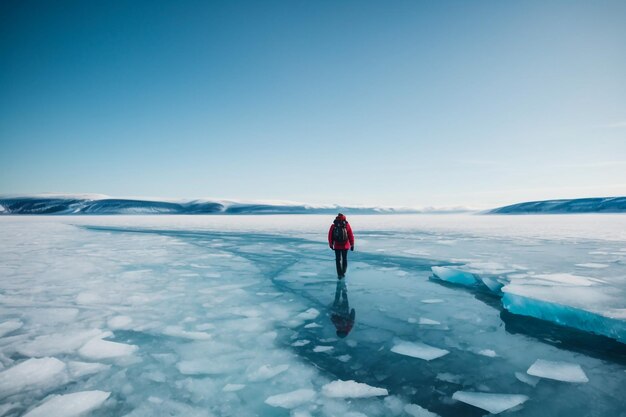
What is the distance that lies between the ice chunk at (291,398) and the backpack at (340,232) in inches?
158

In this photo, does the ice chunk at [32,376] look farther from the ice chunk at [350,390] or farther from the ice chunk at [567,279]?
the ice chunk at [567,279]

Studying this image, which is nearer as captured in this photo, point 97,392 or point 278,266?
point 97,392

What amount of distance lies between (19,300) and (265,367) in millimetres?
4314

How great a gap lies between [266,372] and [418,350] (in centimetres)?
147

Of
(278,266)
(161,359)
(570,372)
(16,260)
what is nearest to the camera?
(570,372)

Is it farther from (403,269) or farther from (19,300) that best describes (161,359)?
(403,269)

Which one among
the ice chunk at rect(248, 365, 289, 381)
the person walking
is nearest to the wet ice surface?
the ice chunk at rect(248, 365, 289, 381)

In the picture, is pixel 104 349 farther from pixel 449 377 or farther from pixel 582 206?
pixel 582 206

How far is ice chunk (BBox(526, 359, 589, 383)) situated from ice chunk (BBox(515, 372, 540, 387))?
53 millimetres

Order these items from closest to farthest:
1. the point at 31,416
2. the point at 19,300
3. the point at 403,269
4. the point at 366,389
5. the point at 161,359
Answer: the point at 31,416 < the point at 366,389 < the point at 161,359 < the point at 19,300 < the point at 403,269

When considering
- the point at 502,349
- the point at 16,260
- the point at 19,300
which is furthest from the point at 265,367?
the point at 16,260

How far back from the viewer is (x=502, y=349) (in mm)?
3225

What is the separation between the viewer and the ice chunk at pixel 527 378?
8.55ft

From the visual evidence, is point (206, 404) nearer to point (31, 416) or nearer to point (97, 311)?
point (31, 416)
